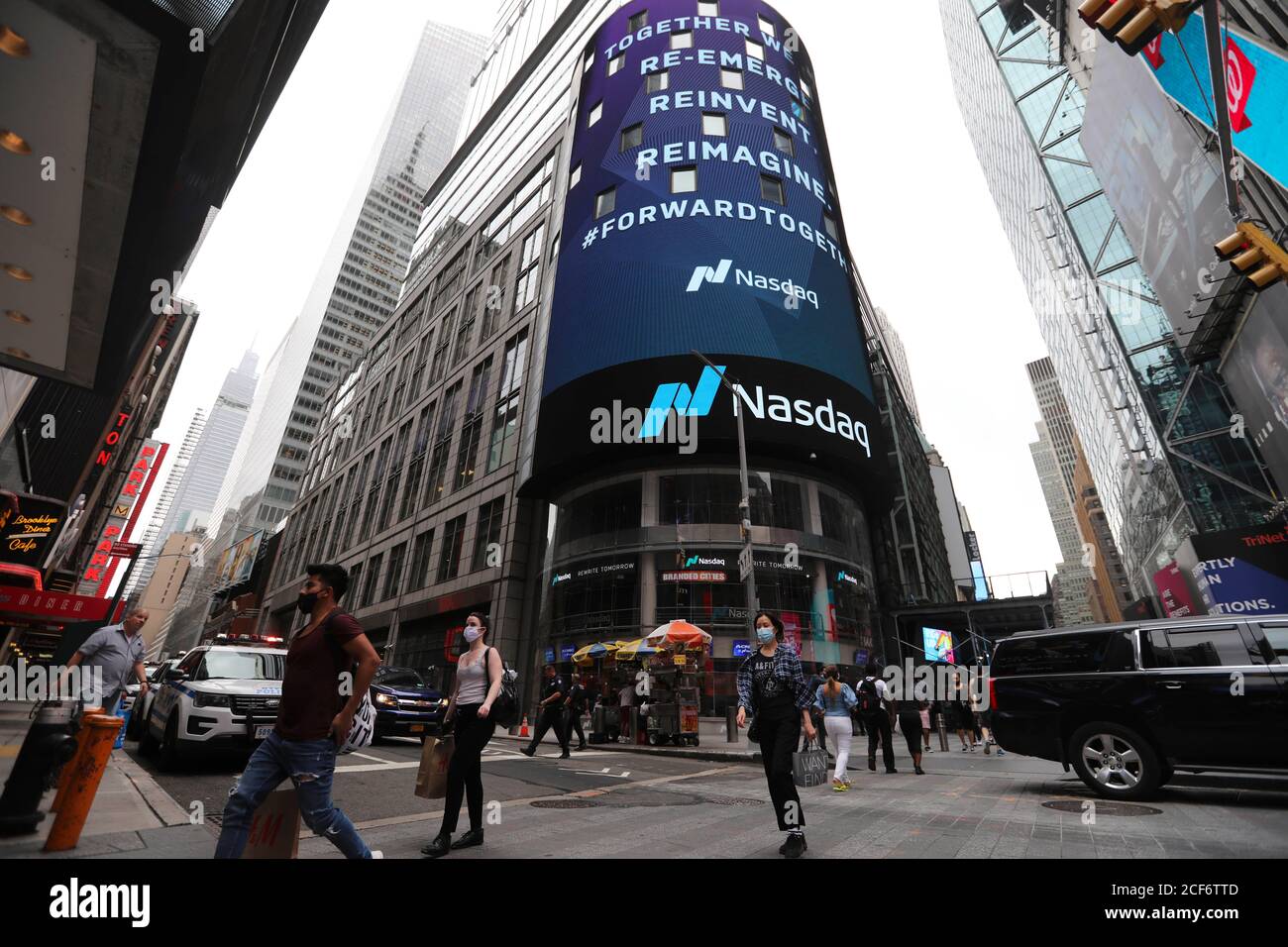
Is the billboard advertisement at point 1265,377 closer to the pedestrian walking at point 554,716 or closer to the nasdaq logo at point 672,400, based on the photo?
the nasdaq logo at point 672,400

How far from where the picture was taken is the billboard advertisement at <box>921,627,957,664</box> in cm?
3278

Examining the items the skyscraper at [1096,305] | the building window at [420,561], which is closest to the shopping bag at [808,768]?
the skyscraper at [1096,305]

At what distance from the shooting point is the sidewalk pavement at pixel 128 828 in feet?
12.8

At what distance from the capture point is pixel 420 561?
37250 millimetres

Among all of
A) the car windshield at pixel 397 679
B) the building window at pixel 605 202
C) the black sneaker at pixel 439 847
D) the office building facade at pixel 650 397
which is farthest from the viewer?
the building window at pixel 605 202

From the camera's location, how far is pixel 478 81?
81812mm

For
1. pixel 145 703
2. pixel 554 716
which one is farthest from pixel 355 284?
pixel 554 716

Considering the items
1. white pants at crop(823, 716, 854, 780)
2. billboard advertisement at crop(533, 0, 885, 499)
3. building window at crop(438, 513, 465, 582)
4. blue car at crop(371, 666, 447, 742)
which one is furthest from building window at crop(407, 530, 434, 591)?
white pants at crop(823, 716, 854, 780)

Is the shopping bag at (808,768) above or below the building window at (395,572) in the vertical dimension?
below

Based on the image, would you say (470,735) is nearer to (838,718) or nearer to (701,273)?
(838,718)

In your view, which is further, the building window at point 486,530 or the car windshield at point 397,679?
the building window at point 486,530

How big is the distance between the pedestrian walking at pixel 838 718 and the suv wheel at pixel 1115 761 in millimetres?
2998

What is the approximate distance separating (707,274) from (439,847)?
26205mm
